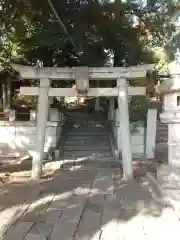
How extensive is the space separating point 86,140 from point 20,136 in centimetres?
226

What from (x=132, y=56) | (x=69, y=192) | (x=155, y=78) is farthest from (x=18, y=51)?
(x=69, y=192)

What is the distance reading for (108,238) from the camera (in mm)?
3943

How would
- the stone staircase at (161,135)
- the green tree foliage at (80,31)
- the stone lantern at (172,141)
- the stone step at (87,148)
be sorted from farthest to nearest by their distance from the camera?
the stone staircase at (161,135)
the stone step at (87,148)
the green tree foliage at (80,31)
the stone lantern at (172,141)

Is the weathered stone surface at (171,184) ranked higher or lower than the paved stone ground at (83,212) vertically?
higher

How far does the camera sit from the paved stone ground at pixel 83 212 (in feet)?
13.3

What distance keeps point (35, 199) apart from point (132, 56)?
24.9 ft

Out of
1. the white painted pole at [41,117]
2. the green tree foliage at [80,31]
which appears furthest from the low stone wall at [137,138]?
the white painted pole at [41,117]

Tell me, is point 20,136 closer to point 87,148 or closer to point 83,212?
point 87,148

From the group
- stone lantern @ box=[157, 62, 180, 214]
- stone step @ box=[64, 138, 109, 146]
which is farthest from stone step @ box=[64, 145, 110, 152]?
stone lantern @ box=[157, 62, 180, 214]

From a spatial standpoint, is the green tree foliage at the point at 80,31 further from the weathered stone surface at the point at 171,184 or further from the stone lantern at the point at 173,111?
the weathered stone surface at the point at 171,184

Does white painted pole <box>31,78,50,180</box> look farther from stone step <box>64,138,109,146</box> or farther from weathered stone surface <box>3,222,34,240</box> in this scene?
stone step <box>64,138,109,146</box>

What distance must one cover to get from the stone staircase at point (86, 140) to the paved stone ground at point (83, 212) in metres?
3.22

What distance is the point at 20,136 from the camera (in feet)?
36.7

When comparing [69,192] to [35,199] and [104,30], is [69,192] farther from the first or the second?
[104,30]
